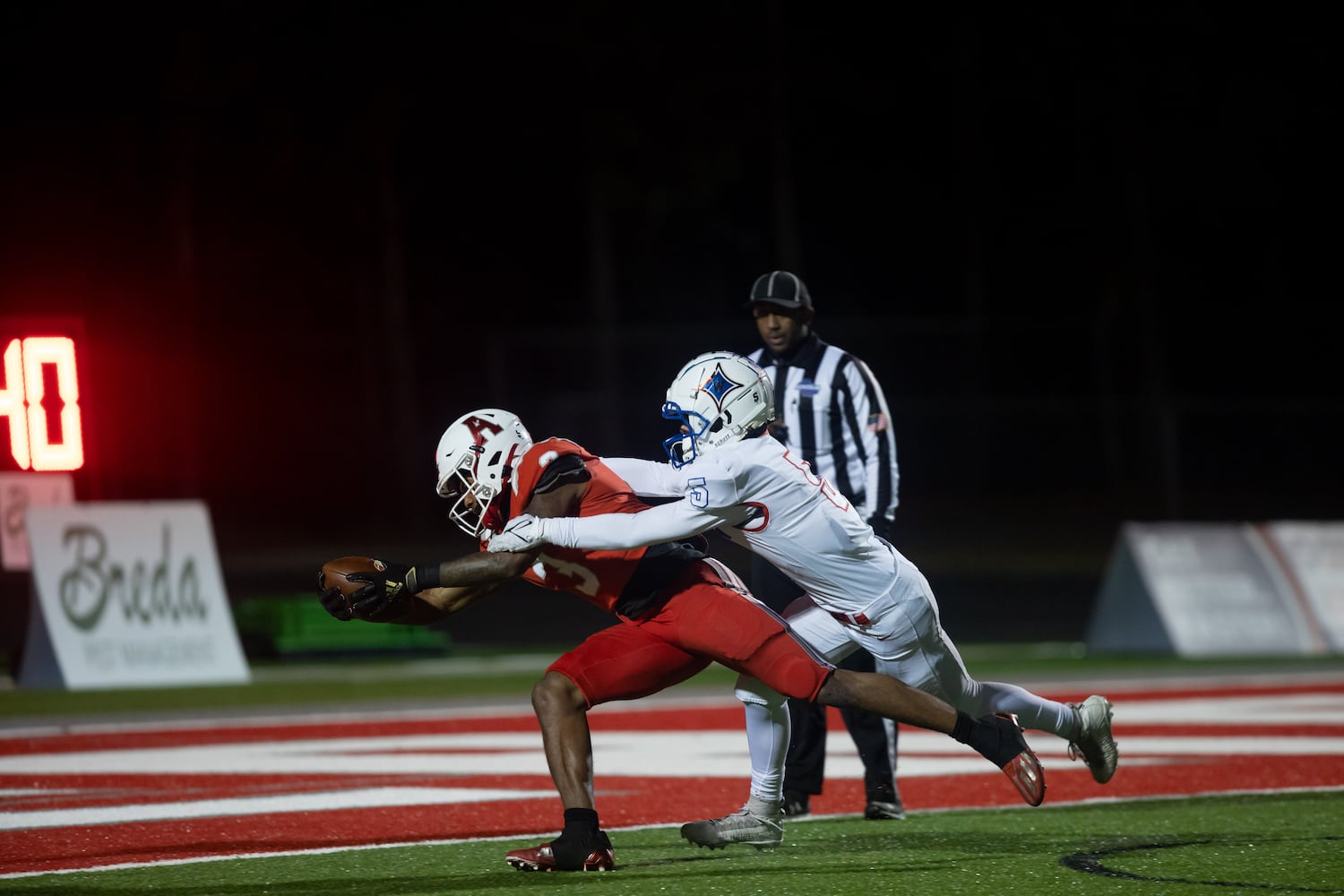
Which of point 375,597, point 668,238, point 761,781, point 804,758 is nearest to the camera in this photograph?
point 375,597

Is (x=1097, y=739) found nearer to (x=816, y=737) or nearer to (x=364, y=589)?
(x=816, y=737)

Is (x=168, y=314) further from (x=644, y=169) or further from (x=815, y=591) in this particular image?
(x=815, y=591)

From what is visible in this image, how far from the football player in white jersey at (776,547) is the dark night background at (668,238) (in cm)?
2491

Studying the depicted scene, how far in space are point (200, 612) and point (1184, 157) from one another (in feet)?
102

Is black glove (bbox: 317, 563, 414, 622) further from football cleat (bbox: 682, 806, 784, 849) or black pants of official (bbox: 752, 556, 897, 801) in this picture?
black pants of official (bbox: 752, 556, 897, 801)

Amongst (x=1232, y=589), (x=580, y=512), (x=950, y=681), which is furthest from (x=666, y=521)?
(x=1232, y=589)

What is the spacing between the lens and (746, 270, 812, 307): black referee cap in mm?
8234

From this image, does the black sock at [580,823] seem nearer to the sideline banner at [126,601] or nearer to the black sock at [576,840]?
the black sock at [576,840]

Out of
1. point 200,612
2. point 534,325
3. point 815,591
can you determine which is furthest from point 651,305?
point 815,591

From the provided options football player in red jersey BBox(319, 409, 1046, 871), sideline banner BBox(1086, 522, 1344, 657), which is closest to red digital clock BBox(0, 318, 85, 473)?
football player in red jersey BBox(319, 409, 1046, 871)

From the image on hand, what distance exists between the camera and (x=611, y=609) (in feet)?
22.0

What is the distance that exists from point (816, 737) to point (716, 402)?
1.92 m

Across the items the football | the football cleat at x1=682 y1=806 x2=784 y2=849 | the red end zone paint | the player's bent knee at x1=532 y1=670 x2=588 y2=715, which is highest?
the football

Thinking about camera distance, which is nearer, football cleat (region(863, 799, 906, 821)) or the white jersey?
the white jersey
